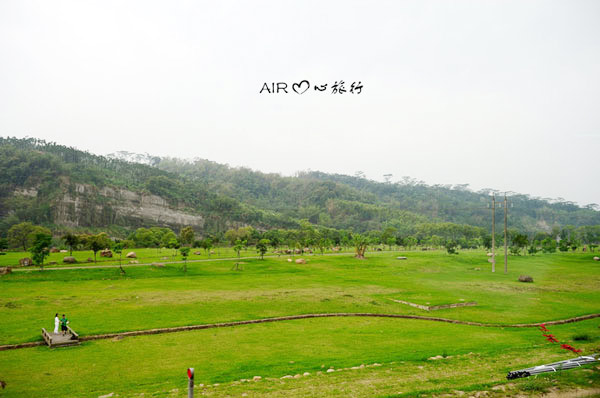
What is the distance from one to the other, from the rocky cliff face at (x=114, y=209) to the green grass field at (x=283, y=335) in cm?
11709

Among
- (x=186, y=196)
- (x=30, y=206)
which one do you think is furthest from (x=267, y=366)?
(x=186, y=196)

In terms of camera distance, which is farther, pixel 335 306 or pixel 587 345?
pixel 335 306

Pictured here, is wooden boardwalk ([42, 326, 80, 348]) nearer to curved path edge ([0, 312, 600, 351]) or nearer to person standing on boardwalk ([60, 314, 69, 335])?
curved path edge ([0, 312, 600, 351])

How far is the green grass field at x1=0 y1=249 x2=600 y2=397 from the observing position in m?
15.3

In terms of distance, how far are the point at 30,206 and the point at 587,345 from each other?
6797 inches

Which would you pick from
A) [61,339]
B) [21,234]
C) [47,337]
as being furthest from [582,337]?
[21,234]

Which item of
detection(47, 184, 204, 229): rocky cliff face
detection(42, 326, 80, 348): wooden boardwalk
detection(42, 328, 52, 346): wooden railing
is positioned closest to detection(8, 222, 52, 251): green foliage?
detection(47, 184, 204, 229): rocky cliff face

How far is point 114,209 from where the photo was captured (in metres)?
163

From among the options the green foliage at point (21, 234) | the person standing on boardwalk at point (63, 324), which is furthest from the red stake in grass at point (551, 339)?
the green foliage at point (21, 234)

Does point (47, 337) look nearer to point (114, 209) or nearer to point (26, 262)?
point (26, 262)

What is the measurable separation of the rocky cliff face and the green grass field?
117090 mm

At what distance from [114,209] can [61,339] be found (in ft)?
511

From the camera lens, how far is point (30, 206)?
5591 inches

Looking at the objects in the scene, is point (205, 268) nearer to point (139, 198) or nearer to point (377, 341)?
point (377, 341)
